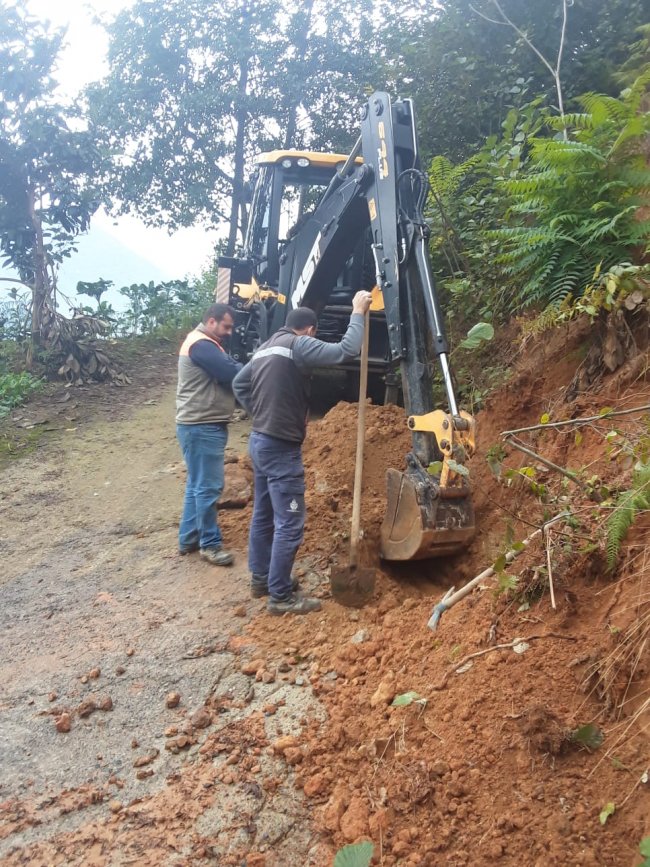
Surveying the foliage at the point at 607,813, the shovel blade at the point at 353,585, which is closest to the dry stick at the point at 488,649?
the foliage at the point at 607,813

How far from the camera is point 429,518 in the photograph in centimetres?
391

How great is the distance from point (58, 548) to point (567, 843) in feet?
15.8

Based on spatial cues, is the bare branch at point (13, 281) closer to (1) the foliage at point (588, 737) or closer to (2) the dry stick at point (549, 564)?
(2) the dry stick at point (549, 564)

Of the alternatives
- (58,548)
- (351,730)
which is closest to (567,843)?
(351,730)

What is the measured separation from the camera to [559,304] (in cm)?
459

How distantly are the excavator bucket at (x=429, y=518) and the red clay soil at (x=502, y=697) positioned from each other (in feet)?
0.77

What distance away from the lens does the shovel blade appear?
4.17m

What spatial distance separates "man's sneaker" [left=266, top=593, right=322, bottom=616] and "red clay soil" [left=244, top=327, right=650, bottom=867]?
3.6 inches

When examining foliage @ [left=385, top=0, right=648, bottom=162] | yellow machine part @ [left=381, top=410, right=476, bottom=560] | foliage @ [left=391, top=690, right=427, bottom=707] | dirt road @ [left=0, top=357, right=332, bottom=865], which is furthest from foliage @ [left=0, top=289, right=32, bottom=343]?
foliage @ [left=391, top=690, right=427, bottom=707]

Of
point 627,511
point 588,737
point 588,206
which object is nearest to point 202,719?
point 588,737

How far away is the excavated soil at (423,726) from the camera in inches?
89.4

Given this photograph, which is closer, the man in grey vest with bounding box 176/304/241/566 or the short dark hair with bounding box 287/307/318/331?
the short dark hair with bounding box 287/307/318/331

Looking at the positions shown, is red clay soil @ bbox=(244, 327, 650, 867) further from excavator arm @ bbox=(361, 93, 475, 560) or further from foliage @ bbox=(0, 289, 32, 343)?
foliage @ bbox=(0, 289, 32, 343)

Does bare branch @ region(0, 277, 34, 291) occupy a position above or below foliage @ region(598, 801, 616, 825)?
above
